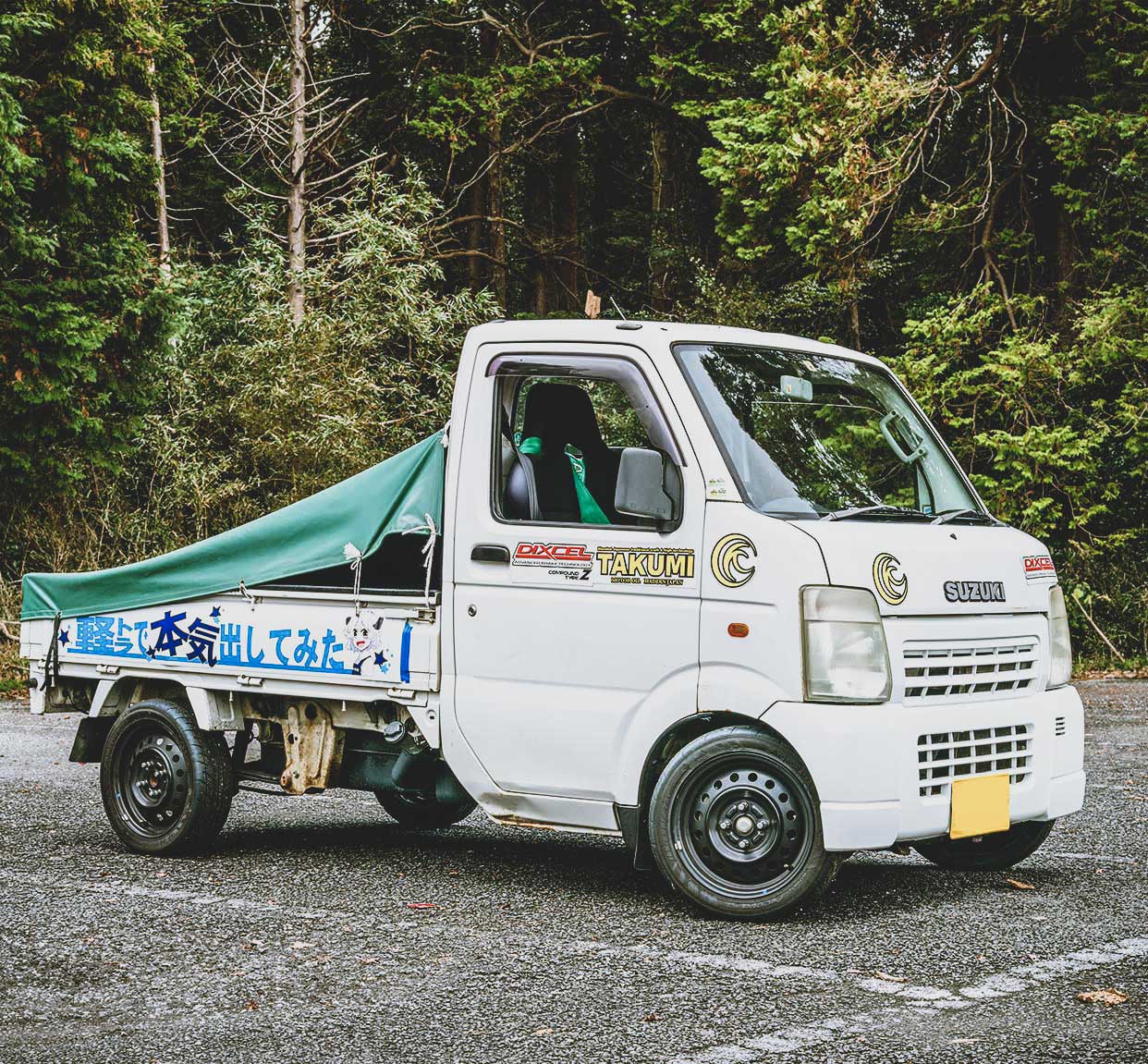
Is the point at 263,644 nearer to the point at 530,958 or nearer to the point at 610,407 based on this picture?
the point at 610,407

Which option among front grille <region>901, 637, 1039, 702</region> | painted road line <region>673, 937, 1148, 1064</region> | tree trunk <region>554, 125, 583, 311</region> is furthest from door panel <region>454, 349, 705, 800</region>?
tree trunk <region>554, 125, 583, 311</region>

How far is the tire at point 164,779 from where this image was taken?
7.85 meters

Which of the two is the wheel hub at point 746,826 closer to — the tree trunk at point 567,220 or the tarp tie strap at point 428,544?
the tarp tie strap at point 428,544

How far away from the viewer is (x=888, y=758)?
6082mm

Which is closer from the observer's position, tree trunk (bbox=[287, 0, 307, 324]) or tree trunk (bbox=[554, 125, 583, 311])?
tree trunk (bbox=[287, 0, 307, 324])

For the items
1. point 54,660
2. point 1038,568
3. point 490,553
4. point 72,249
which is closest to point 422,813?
point 54,660

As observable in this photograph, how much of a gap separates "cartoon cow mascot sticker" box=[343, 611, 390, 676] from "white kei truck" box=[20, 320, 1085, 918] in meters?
0.01

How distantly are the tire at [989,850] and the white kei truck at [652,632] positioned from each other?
0.02 m

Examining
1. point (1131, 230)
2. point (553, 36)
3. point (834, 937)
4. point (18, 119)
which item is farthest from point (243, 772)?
point (553, 36)

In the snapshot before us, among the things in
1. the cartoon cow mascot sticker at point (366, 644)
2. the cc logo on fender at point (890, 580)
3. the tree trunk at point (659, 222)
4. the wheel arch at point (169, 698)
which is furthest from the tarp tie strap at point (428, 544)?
the tree trunk at point (659, 222)

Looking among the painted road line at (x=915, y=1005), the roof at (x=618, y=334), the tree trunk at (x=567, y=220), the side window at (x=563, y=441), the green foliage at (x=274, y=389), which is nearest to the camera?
the painted road line at (x=915, y=1005)

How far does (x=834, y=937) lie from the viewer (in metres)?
6.06

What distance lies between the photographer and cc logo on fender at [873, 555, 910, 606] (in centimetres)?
616

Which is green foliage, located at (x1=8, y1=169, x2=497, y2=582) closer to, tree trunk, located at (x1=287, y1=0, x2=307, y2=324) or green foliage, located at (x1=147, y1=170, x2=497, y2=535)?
green foliage, located at (x1=147, y1=170, x2=497, y2=535)
